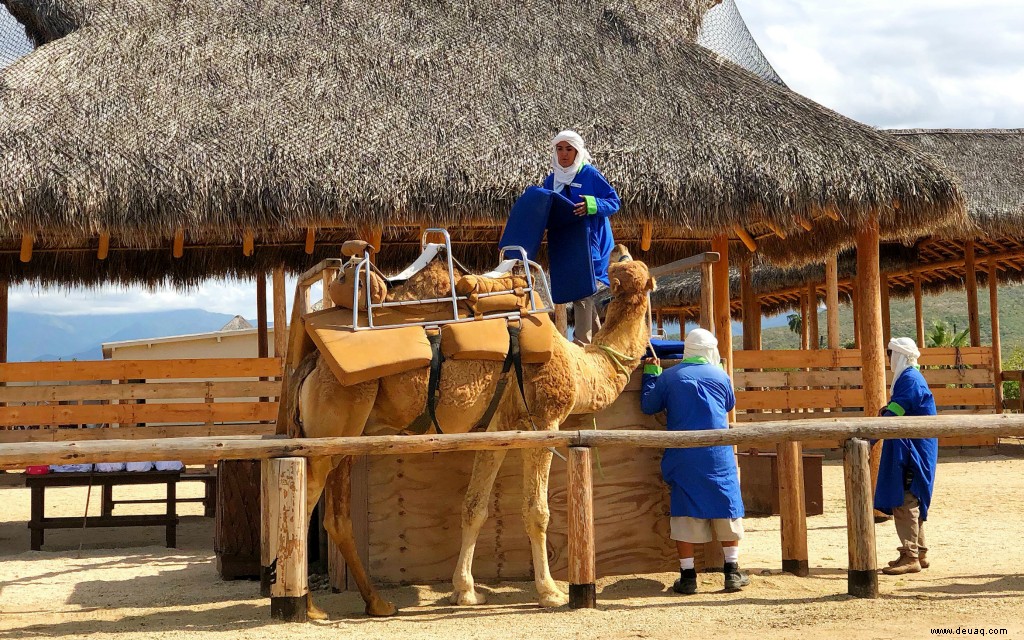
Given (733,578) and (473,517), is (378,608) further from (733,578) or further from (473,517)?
(733,578)

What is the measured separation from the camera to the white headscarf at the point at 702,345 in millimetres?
6266

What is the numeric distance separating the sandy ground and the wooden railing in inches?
98.2

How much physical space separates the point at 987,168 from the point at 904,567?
12092 millimetres

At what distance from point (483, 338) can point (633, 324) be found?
1085 mm

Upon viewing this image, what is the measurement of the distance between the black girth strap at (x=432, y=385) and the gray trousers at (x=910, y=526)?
3169 millimetres

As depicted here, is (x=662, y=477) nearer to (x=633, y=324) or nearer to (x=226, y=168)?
(x=633, y=324)

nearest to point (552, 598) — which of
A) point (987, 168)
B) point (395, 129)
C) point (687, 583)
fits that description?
point (687, 583)

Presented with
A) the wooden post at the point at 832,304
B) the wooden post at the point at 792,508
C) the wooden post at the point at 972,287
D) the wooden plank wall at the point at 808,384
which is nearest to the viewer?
the wooden post at the point at 792,508

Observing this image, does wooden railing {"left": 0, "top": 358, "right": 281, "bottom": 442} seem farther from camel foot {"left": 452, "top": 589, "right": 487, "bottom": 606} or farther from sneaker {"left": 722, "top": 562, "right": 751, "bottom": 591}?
sneaker {"left": 722, "top": 562, "right": 751, "bottom": 591}

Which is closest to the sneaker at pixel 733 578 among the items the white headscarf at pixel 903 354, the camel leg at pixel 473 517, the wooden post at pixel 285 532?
the camel leg at pixel 473 517

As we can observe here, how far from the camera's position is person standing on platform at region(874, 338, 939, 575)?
6.77 meters

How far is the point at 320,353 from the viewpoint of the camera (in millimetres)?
5551

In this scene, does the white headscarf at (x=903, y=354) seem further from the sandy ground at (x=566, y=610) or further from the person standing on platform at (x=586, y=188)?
the person standing on platform at (x=586, y=188)

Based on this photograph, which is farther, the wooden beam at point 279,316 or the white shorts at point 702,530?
the wooden beam at point 279,316
